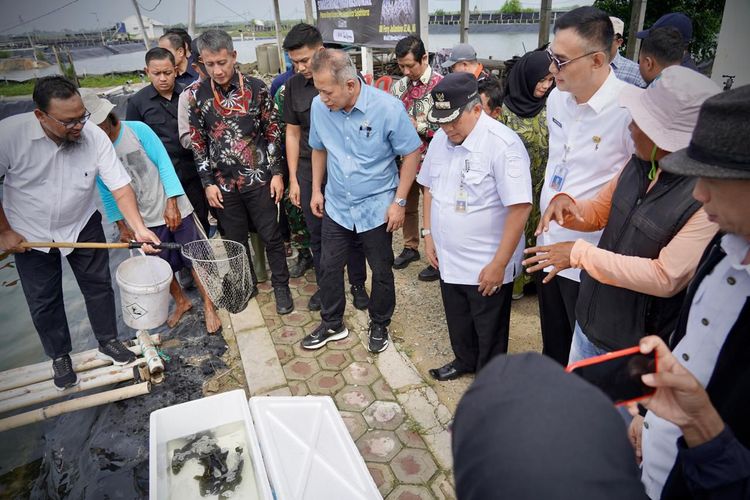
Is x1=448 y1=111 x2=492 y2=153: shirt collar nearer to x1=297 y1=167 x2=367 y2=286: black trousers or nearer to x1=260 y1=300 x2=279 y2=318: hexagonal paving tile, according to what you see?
x1=297 y1=167 x2=367 y2=286: black trousers

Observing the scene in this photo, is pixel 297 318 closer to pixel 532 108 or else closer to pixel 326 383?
pixel 326 383

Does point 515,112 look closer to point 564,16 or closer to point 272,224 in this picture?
point 564,16

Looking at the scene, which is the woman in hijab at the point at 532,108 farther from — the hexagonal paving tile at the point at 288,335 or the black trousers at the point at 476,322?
the hexagonal paving tile at the point at 288,335

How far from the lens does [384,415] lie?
10.1ft

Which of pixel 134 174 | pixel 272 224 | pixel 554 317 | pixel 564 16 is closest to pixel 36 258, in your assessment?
pixel 134 174

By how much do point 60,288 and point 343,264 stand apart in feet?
7.09

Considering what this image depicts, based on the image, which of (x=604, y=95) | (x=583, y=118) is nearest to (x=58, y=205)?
(x=583, y=118)

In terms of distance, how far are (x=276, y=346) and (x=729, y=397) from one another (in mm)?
3233

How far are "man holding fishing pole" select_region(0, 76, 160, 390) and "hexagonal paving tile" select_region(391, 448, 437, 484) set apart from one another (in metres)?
2.38

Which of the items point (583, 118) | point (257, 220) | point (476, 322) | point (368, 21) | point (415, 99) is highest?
point (368, 21)

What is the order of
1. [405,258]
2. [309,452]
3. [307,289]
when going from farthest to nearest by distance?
[405,258]
[307,289]
[309,452]

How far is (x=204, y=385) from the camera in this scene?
142 inches

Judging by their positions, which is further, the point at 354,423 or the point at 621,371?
the point at 354,423

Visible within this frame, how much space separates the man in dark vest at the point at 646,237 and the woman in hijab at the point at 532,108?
4.28ft
